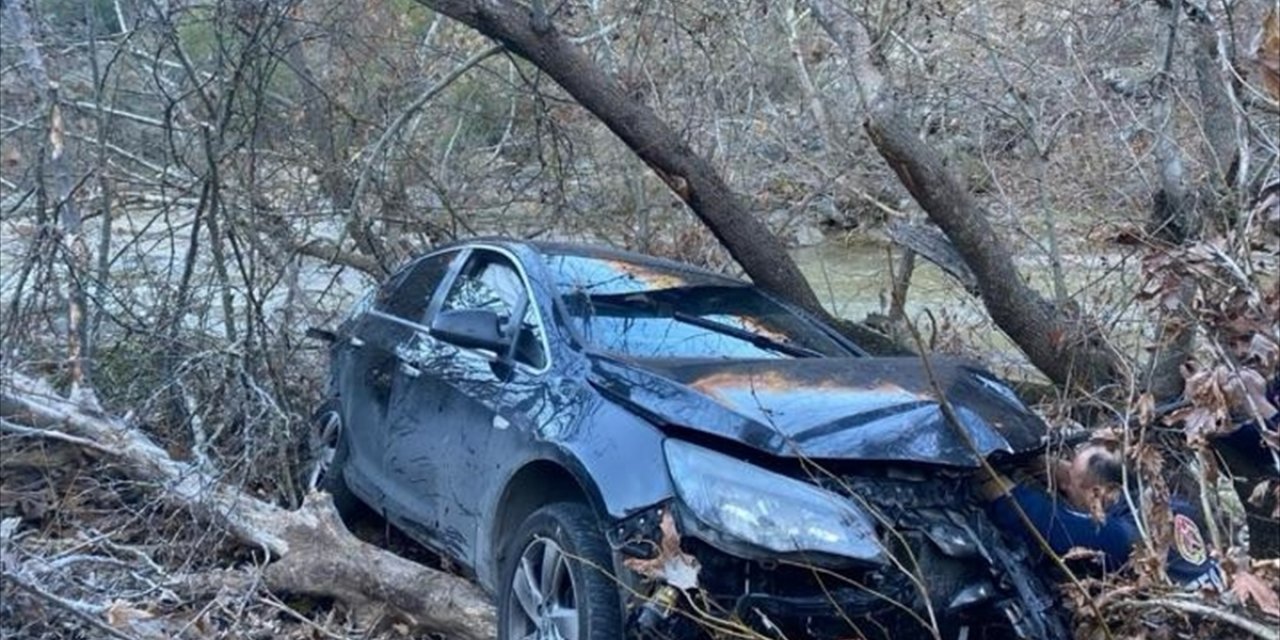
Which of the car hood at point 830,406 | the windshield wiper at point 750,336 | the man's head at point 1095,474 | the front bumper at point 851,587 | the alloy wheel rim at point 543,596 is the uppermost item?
the windshield wiper at point 750,336

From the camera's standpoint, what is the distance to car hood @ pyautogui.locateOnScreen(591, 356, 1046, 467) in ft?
Answer: 15.7

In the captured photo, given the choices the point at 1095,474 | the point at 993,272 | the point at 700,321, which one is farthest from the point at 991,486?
the point at 993,272

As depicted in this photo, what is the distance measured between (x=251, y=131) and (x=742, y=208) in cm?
301

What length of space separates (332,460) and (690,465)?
312cm

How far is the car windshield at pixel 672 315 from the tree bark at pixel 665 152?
1.66 metres

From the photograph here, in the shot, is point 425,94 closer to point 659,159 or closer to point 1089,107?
point 659,159

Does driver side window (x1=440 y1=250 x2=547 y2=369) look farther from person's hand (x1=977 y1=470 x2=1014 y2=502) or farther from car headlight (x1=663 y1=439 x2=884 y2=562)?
person's hand (x1=977 y1=470 x2=1014 y2=502)

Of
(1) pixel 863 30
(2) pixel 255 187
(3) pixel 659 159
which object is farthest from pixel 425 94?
(1) pixel 863 30

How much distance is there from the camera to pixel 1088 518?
4.96m

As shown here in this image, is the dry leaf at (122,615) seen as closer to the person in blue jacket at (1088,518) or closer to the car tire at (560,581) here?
the car tire at (560,581)

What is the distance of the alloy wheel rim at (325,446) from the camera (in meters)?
7.36

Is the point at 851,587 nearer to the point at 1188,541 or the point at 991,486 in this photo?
the point at 991,486

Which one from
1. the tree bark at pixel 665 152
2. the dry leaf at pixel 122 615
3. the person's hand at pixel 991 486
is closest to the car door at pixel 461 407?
the dry leaf at pixel 122 615

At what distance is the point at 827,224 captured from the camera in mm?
11359
